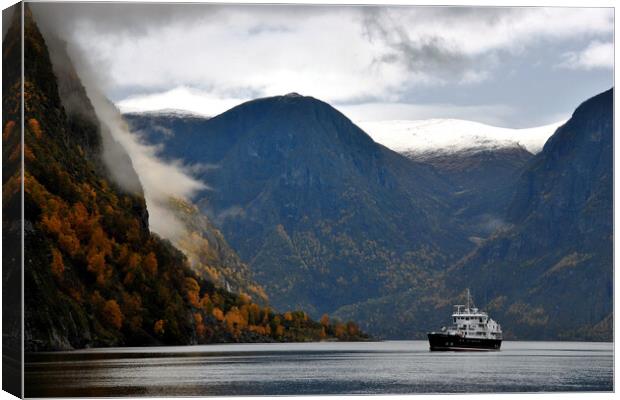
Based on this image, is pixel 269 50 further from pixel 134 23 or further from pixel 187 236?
pixel 187 236

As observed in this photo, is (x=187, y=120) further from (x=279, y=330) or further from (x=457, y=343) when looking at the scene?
(x=457, y=343)

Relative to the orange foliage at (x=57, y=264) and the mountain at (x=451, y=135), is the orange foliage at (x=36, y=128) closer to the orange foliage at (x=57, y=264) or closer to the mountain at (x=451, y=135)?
the orange foliage at (x=57, y=264)

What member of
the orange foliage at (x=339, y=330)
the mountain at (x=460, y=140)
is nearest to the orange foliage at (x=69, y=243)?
the mountain at (x=460, y=140)

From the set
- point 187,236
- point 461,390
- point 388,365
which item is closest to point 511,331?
point 187,236

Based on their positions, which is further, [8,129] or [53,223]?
[53,223]

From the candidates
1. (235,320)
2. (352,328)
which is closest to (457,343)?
(235,320)
